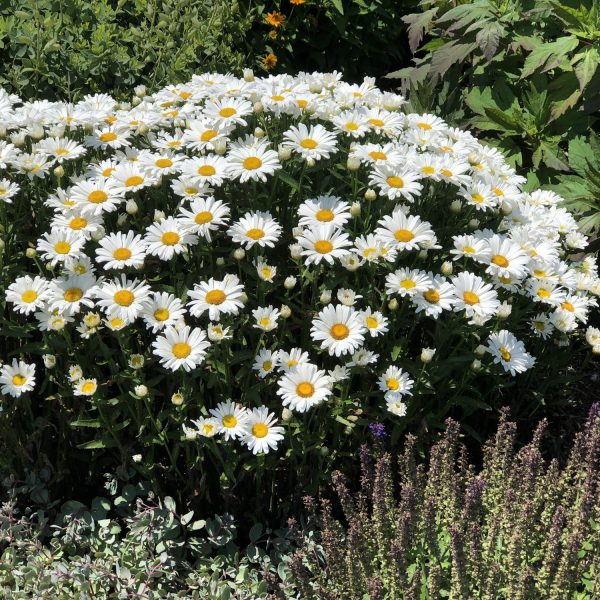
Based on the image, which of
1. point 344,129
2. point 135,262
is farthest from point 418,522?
point 344,129

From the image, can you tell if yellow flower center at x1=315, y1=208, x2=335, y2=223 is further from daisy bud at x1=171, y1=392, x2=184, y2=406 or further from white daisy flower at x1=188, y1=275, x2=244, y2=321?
daisy bud at x1=171, y1=392, x2=184, y2=406

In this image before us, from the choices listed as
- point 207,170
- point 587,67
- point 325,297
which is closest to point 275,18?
point 587,67

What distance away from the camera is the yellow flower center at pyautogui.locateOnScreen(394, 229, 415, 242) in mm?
2947

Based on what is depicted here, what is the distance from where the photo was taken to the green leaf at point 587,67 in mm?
3994

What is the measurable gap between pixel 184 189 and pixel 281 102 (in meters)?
0.59

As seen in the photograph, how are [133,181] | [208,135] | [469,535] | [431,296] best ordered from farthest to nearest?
[208,135], [133,181], [431,296], [469,535]

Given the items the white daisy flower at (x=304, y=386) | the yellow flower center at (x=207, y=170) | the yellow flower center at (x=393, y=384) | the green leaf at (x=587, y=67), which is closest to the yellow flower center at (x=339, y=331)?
the white daisy flower at (x=304, y=386)

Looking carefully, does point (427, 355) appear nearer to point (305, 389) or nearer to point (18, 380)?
point (305, 389)

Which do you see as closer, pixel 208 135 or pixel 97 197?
pixel 97 197

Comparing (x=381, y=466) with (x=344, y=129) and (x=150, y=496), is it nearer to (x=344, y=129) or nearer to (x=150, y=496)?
(x=150, y=496)

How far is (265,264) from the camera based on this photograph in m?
2.97

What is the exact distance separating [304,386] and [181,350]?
16.9 inches

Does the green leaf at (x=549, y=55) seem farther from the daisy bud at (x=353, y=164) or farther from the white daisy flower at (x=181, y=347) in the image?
the white daisy flower at (x=181, y=347)

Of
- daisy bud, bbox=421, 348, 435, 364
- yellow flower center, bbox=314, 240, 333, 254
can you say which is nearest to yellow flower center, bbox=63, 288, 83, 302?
yellow flower center, bbox=314, 240, 333, 254
